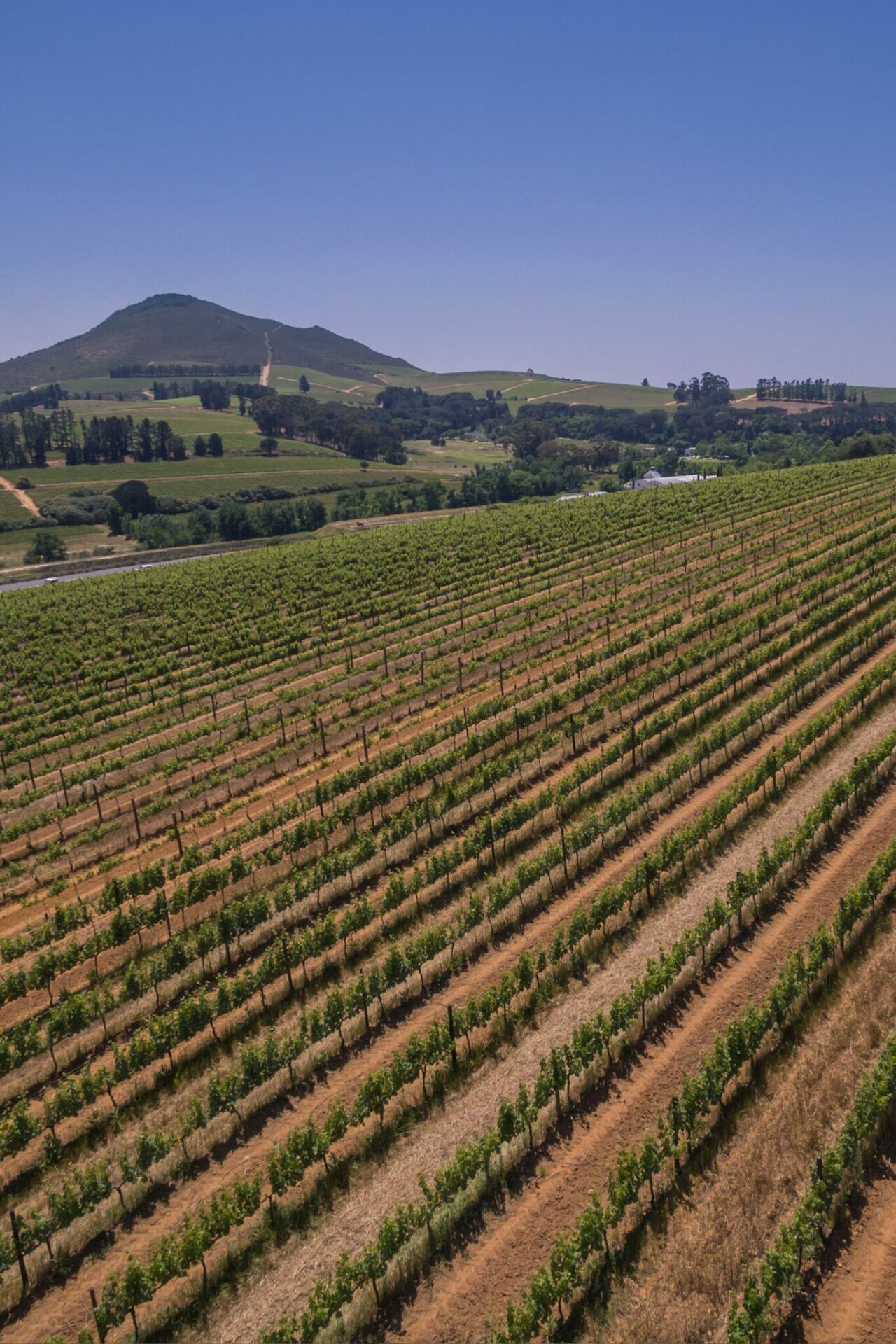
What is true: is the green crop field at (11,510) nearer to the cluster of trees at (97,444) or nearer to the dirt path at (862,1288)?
the cluster of trees at (97,444)

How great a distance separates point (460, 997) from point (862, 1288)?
10249 mm

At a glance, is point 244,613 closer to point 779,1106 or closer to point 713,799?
point 713,799

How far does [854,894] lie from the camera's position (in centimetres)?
2186

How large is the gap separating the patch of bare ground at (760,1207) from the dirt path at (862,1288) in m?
0.02

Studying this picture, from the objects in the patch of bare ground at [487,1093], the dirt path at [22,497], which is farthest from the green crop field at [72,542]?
the patch of bare ground at [487,1093]

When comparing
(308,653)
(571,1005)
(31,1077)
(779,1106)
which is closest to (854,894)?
(779,1106)

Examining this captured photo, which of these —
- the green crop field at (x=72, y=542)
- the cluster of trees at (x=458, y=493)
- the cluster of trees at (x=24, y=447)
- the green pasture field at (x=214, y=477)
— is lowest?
the green crop field at (x=72, y=542)

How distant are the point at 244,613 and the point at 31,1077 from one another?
46.3 metres

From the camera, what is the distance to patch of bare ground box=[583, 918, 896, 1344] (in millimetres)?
13273

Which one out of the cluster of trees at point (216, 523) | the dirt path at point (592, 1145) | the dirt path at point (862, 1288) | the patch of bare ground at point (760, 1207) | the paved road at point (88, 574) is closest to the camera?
the dirt path at point (862, 1288)

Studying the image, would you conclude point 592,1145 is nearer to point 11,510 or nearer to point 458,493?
point 458,493

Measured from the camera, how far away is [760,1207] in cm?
1481

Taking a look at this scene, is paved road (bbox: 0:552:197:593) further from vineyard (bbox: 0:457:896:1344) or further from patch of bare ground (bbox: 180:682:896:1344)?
patch of bare ground (bbox: 180:682:896:1344)

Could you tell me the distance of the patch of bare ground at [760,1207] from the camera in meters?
13.3
